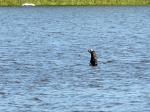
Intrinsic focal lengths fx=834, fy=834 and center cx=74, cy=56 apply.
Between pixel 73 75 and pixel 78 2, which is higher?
pixel 73 75

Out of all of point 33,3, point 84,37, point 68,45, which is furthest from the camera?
point 33,3

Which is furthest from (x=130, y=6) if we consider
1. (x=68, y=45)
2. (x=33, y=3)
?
(x=68, y=45)

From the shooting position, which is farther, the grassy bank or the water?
the grassy bank

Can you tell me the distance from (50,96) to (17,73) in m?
9.70

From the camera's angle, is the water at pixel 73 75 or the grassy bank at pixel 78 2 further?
the grassy bank at pixel 78 2

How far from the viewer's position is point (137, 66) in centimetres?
5428

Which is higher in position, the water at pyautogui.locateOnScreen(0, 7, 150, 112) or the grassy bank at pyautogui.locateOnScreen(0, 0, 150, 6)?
the water at pyautogui.locateOnScreen(0, 7, 150, 112)

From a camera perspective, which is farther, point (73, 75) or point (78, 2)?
point (78, 2)

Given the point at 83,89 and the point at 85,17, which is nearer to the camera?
the point at 83,89

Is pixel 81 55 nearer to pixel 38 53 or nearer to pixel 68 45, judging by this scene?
pixel 38 53

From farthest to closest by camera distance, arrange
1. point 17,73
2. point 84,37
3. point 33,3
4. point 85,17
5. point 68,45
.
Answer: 1. point 33,3
2. point 85,17
3. point 84,37
4. point 68,45
5. point 17,73

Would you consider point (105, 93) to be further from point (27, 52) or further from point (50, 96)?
point (27, 52)

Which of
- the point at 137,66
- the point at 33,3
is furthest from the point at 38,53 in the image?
the point at 33,3

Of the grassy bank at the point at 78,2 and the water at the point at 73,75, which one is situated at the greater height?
the water at the point at 73,75
